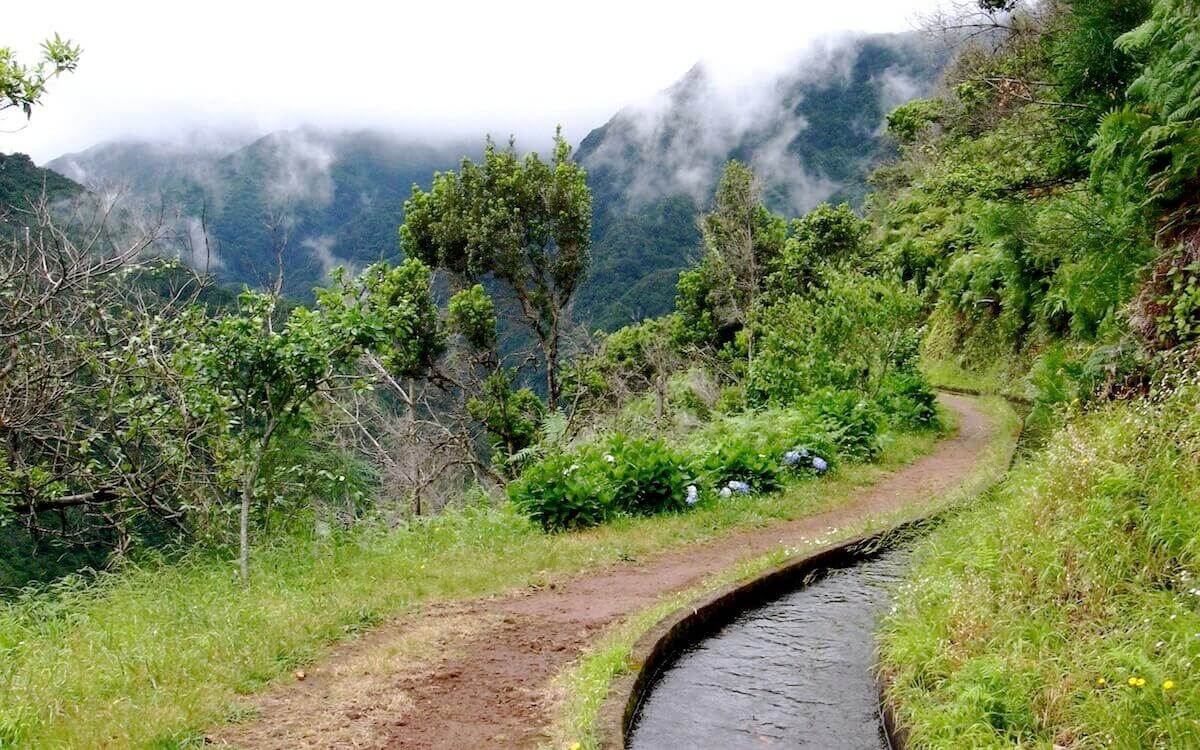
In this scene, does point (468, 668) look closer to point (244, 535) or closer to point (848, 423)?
point (244, 535)

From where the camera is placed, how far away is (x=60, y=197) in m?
12.8

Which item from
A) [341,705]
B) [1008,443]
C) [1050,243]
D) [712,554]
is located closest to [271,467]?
[341,705]

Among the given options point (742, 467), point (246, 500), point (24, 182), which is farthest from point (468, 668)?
point (24, 182)

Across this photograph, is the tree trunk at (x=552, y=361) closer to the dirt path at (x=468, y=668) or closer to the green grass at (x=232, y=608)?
the green grass at (x=232, y=608)

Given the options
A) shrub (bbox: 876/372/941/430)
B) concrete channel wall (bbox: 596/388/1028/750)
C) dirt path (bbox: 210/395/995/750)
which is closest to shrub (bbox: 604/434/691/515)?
dirt path (bbox: 210/395/995/750)

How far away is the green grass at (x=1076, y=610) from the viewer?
146 inches

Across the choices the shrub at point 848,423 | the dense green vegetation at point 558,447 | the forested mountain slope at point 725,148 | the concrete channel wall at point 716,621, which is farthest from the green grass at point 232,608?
the forested mountain slope at point 725,148

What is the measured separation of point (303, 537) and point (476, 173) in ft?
36.7

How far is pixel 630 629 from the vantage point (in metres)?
5.99

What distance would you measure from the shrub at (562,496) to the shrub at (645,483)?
0.15 meters

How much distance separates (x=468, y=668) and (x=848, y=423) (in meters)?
8.06

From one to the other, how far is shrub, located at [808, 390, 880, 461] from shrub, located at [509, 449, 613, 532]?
3.90m

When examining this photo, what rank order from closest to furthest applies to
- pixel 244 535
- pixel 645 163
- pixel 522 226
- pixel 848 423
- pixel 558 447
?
pixel 244 535, pixel 558 447, pixel 848 423, pixel 522 226, pixel 645 163

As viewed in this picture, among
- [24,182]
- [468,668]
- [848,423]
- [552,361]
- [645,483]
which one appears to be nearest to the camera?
[468,668]
